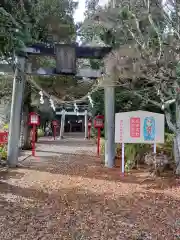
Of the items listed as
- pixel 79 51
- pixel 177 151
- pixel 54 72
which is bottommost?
pixel 177 151

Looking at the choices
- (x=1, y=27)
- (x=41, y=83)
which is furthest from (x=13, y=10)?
(x=41, y=83)

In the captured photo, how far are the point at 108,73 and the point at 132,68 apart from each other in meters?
1.47

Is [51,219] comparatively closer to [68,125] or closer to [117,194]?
[117,194]

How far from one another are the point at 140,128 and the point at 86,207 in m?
3.84

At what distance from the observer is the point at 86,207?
520 cm

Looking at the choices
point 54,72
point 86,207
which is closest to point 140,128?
point 54,72

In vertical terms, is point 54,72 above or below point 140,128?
above

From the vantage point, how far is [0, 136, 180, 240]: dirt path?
397 cm

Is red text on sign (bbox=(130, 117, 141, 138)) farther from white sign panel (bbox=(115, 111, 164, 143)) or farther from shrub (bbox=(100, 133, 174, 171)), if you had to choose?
shrub (bbox=(100, 133, 174, 171))

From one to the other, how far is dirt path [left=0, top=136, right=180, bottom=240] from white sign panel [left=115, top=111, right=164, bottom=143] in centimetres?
96

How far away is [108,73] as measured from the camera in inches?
343

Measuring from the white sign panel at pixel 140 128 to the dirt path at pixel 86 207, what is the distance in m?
0.96

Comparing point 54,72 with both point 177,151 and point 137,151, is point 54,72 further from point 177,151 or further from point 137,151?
point 177,151

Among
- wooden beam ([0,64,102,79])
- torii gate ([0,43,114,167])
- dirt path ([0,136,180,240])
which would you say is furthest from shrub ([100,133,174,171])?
wooden beam ([0,64,102,79])
